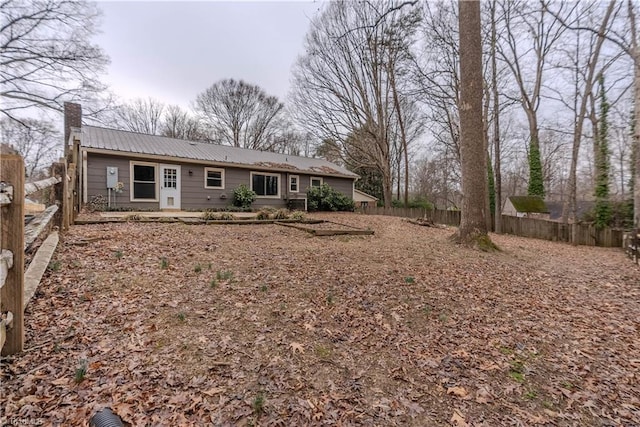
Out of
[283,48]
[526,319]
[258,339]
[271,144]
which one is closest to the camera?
[258,339]

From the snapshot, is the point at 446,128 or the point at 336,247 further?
the point at 446,128

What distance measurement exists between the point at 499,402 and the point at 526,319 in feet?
5.28

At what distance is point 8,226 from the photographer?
183 centimetres

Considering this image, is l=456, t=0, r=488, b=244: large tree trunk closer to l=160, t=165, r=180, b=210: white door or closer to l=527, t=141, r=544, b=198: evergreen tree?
l=160, t=165, r=180, b=210: white door

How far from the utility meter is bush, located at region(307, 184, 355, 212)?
812 centimetres

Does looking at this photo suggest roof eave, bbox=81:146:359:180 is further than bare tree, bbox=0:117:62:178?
No

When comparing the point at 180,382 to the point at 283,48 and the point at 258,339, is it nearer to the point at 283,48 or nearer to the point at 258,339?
the point at 258,339

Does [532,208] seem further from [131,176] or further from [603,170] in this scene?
[131,176]

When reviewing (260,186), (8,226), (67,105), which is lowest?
(8,226)

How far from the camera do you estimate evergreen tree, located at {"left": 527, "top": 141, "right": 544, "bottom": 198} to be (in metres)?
16.0

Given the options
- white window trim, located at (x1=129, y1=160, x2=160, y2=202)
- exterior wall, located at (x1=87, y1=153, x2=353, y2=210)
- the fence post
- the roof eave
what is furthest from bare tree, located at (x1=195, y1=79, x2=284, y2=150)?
the fence post

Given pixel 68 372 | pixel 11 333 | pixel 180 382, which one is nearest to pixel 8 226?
pixel 11 333

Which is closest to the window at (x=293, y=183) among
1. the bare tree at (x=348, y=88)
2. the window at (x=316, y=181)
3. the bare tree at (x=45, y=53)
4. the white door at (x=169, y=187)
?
the window at (x=316, y=181)

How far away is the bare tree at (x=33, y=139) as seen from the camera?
13008 mm
